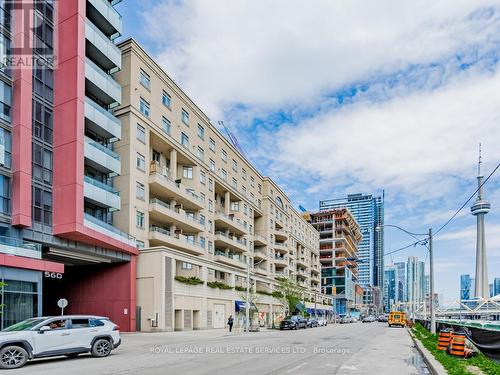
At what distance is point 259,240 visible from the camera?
75.0m

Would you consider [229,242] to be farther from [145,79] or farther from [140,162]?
[145,79]

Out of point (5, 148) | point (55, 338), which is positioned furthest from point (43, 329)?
point (5, 148)

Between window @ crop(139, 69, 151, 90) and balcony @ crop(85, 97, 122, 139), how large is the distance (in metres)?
5.57

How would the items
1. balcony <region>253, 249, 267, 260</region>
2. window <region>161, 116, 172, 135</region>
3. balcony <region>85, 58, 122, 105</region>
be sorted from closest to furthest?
balcony <region>85, 58, 122, 105</region> → window <region>161, 116, 172, 135</region> → balcony <region>253, 249, 267, 260</region>

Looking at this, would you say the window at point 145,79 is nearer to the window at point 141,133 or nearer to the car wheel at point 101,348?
the window at point 141,133

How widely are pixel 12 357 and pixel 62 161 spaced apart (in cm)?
2036

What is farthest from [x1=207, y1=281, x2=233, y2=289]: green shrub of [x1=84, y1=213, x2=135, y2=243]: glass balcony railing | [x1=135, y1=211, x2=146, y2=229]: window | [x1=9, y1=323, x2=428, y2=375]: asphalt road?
[x1=9, y1=323, x2=428, y2=375]: asphalt road

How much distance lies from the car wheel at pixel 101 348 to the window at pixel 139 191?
24.6 metres

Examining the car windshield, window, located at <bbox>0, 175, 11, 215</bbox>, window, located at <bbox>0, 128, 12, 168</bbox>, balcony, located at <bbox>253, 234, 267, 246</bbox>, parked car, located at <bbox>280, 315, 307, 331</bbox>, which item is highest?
window, located at <bbox>0, 128, 12, 168</bbox>

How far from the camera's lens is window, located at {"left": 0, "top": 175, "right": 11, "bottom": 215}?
2847cm

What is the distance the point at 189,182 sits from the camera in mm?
52781

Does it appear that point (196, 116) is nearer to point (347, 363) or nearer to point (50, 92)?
point (50, 92)

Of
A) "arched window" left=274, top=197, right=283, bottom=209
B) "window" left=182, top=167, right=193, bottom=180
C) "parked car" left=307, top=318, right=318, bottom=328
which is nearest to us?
"window" left=182, top=167, right=193, bottom=180

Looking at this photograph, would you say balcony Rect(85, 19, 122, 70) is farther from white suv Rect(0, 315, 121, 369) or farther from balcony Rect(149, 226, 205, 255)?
white suv Rect(0, 315, 121, 369)
